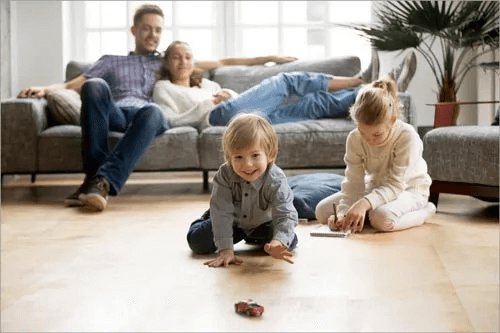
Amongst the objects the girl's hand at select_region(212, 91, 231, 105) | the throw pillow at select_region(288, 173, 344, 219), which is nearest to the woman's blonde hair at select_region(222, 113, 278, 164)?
the throw pillow at select_region(288, 173, 344, 219)

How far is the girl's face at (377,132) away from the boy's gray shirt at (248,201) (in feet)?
1.68

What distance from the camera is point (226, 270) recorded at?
7.78 feet

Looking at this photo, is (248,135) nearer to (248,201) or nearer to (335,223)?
(248,201)

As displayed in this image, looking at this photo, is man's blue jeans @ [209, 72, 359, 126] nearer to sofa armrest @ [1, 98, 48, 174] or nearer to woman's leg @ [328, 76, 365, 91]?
woman's leg @ [328, 76, 365, 91]

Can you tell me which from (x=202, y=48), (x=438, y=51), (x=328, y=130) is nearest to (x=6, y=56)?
(x=202, y=48)

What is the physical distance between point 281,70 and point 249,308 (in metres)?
2.68

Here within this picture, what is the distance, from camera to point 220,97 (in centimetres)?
420

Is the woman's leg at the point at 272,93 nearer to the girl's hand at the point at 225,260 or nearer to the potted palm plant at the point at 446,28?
the potted palm plant at the point at 446,28

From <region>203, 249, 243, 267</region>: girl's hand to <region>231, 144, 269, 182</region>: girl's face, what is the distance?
0.19m

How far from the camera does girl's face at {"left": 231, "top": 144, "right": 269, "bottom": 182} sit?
2.42 m

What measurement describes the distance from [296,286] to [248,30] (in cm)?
322

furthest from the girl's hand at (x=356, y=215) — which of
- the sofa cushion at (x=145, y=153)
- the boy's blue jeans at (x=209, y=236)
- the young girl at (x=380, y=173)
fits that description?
the sofa cushion at (x=145, y=153)

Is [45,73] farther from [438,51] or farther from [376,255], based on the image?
[376,255]

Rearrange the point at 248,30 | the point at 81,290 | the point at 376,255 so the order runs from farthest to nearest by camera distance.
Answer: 1. the point at 248,30
2. the point at 376,255
3. the point at 81,290
